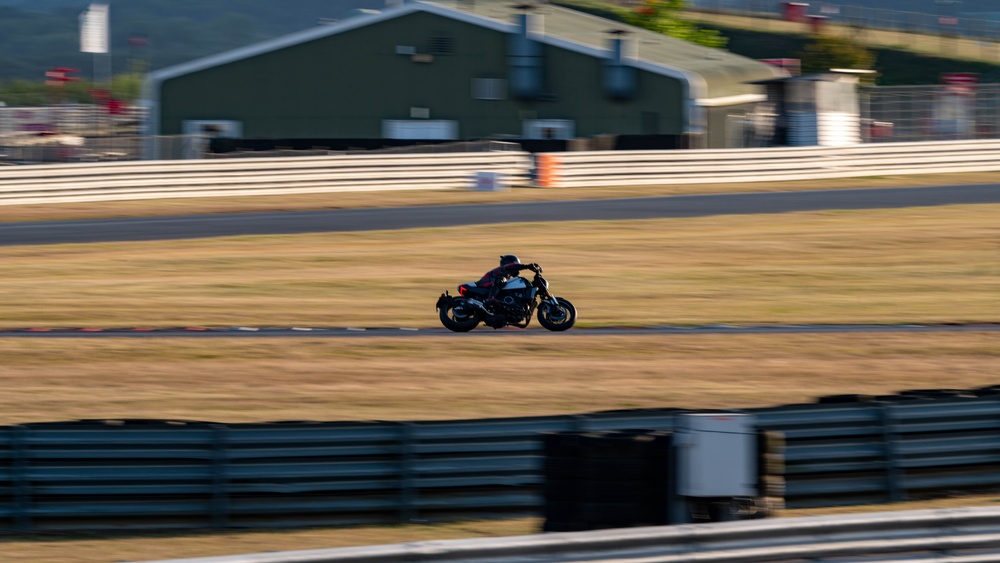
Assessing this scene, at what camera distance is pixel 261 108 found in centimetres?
4509

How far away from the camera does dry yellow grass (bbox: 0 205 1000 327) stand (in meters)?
16.1

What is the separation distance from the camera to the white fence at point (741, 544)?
714 cm

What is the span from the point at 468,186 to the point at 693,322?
49.5 feet

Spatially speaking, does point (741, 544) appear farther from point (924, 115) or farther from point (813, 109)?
point (924, 115)

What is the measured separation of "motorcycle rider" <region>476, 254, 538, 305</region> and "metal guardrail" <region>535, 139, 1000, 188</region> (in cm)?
1615

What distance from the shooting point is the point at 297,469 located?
8781 mm

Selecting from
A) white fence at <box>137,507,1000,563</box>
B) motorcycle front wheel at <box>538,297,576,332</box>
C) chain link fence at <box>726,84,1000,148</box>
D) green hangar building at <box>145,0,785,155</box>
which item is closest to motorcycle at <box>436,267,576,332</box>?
motorcycle front wheel at <box>538,297,576,332</box>

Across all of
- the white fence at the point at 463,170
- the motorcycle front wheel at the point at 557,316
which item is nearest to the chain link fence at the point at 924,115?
the white fence at the point at 463,170

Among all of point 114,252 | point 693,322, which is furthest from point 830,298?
point 114,252

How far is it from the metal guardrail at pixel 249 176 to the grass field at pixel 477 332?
1930mm

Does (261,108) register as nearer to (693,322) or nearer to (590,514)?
(693,322)

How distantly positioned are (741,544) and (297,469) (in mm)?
3182

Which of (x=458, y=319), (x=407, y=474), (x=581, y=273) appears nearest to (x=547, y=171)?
(x=581, y=273)

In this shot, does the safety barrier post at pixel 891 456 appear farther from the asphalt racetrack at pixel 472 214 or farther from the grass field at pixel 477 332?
the asphalt racetrack at pixel 472 214
